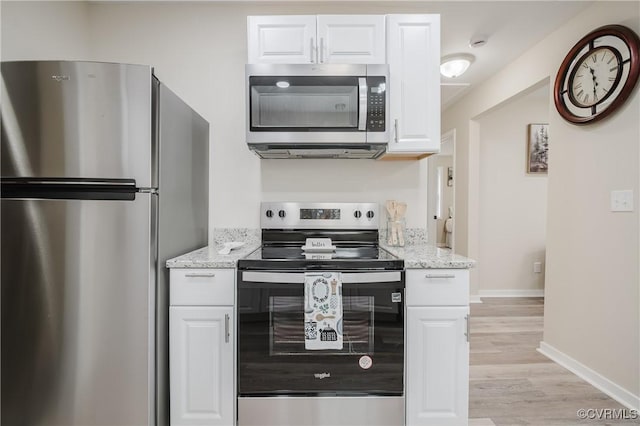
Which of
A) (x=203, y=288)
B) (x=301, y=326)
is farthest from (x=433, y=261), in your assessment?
(x=203, y=288)

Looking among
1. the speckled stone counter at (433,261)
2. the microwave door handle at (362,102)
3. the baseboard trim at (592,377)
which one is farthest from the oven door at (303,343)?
the baseboard trim at (592,377)

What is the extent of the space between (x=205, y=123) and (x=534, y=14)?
8.08 feet

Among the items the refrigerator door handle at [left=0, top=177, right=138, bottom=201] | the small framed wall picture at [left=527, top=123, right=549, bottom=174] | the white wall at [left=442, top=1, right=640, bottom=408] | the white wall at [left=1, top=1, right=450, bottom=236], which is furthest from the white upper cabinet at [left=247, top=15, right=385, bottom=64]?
the small framed wall picture at [left=527, top=123, right=549, bottom=174]

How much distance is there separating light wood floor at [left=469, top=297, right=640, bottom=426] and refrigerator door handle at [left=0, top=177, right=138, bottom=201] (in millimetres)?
2180

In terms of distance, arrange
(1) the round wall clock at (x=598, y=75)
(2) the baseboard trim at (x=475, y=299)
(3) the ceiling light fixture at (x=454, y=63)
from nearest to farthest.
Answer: (1) the round wall clock at (x=598, y=75)
(3) the ceiling light fixture at (x=454, y=63)
(2) the baseboard trim at (x=475, y=299)

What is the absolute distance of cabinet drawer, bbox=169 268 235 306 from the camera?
1.51m

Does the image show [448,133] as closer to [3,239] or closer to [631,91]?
[631,91]

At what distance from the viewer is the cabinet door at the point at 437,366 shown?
1.52 m

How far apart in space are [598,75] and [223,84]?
250 centimetres

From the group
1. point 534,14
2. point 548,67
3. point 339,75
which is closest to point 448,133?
point 548,67

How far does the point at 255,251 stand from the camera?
182 centimetres

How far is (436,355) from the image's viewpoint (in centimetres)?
152

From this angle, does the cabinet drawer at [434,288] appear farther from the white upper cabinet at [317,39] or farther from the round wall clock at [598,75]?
the round wall clock at [598,75]

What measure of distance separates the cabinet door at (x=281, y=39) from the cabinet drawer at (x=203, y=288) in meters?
1.22
